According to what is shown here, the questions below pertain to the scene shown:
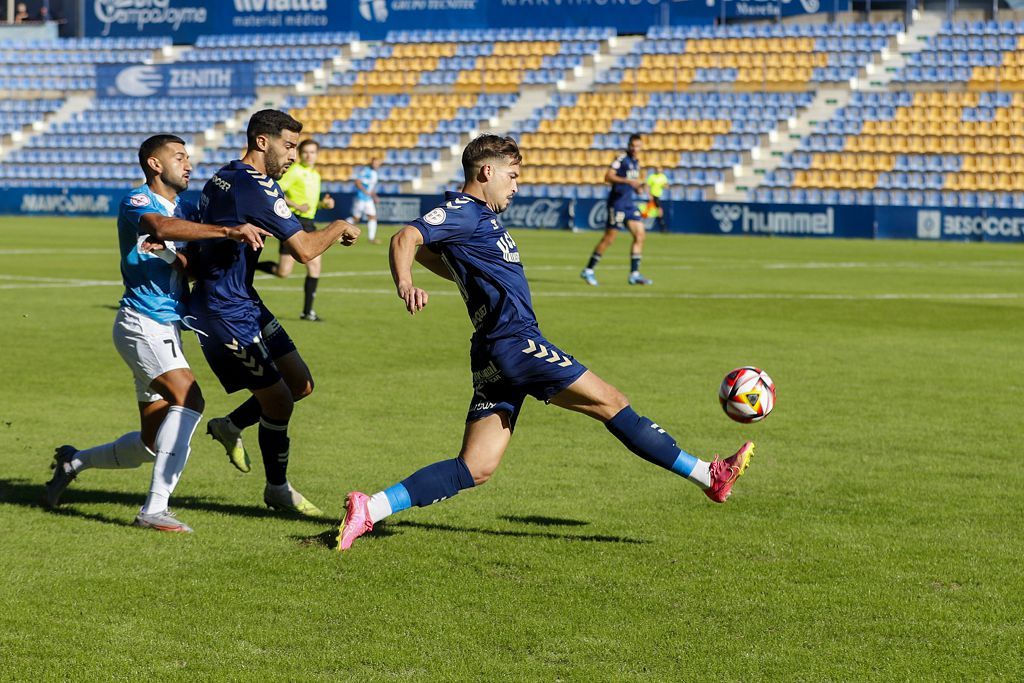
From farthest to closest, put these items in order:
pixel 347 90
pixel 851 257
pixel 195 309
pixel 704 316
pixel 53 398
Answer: pixel 347 90, pixel 851 257, pixel 704 316, pixel 53 398, pixel 195 309

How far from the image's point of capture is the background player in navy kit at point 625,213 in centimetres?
2223

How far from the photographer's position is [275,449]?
732 centimetres

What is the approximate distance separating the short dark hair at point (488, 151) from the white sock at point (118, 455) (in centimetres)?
228

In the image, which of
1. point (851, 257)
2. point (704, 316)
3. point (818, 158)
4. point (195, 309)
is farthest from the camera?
point (818, 158)

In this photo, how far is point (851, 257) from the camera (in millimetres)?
29875

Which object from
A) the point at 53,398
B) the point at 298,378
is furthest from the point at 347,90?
the point at 298,378

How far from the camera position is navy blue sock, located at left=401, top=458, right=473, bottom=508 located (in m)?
6.38

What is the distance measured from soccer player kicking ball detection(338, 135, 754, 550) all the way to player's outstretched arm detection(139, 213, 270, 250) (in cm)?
77

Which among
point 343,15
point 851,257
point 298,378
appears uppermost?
point 343,15

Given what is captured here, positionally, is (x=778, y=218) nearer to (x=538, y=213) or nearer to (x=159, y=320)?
(x=538, y=213)

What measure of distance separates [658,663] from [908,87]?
41.5 m

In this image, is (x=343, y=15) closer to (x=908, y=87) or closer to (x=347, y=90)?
(x=347, y=90)

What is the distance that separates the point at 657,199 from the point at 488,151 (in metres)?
35.1

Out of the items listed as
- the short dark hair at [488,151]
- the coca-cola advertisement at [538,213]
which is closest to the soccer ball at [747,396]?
the short dark hair at [488,151]
